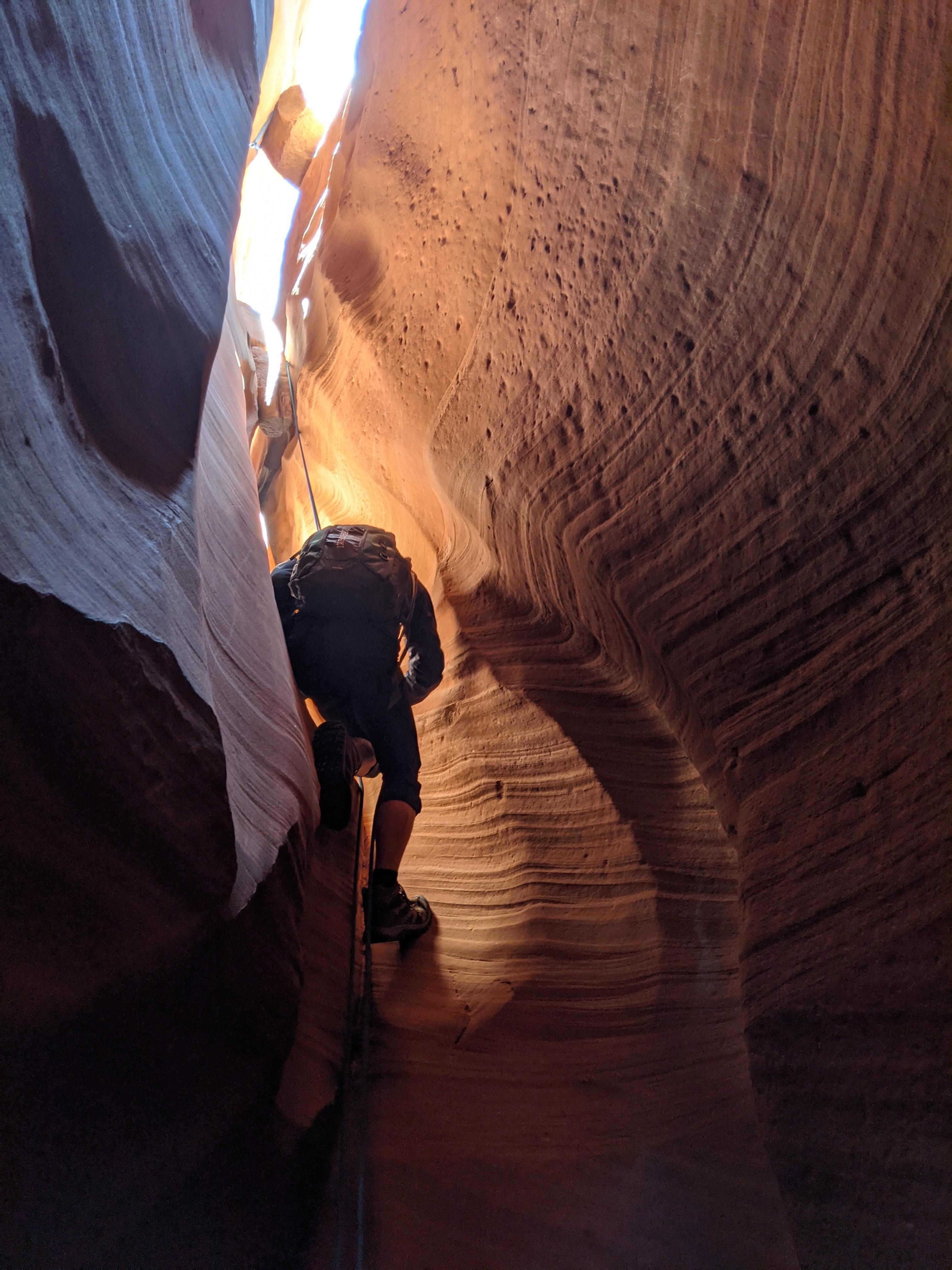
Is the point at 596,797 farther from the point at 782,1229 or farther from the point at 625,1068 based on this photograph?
the point at 782,1229

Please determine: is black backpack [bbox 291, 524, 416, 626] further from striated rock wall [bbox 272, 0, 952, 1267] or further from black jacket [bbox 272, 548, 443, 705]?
striated rock wall [bbox 272, 0, 952, 1267]

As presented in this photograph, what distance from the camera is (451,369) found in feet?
10.7

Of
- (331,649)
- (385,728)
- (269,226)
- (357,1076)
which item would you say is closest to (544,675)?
(385,728)

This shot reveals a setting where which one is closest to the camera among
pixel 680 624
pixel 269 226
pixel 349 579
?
pixel 680 624

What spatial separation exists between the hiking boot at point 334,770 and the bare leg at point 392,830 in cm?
12

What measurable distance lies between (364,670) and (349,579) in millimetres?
349

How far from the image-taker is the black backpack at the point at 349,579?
3.04 meters

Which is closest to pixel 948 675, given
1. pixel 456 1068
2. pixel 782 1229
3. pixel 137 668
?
pixel 782 1229

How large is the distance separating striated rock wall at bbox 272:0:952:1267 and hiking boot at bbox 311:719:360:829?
72 centimetres

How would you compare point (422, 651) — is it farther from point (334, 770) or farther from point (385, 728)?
point (334, 770)

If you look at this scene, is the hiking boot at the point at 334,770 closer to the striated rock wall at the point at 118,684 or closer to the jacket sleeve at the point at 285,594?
the jacket sleeve at the point at 285,594

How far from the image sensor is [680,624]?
2.55 metres

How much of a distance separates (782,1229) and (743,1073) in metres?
0.38

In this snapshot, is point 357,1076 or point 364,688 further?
point 364,688
